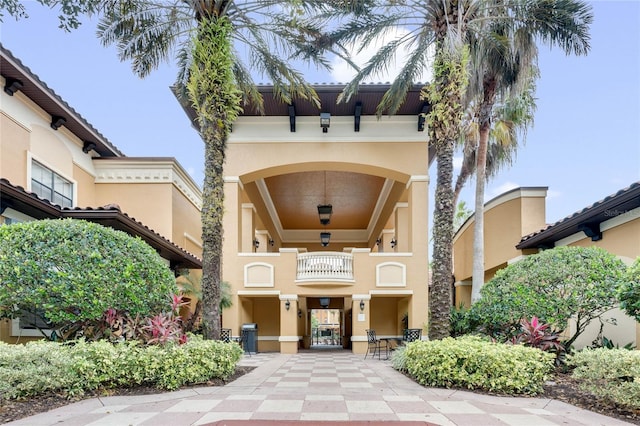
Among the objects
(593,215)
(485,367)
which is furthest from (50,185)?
(593,215)

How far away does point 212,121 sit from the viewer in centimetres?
901

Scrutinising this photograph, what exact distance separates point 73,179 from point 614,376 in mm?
14797

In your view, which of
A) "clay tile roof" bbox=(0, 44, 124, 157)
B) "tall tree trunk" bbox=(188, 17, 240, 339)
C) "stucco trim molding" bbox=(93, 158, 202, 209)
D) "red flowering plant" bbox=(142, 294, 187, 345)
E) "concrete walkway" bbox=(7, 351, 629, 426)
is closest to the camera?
"concrete walkway" bbox=(7, 351, 629, 426)

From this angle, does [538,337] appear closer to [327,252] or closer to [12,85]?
[327,252]

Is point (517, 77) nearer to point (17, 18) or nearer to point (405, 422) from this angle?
point (405, 422)

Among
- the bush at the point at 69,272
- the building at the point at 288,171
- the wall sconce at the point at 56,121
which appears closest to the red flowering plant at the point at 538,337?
the building at the point at 288,171

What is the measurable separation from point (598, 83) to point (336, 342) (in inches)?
812

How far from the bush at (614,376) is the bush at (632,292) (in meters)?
0.76

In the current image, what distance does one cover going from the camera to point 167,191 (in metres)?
15.3

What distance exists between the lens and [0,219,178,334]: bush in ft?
22.6

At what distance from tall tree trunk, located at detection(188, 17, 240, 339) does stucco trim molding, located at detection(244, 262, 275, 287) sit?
240 inches

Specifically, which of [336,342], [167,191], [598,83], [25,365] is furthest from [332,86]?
[336,342]

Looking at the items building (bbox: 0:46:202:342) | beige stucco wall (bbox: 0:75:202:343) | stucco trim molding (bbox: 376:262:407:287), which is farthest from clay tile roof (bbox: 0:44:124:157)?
stucco trim molding (bbox: 376:262:407:287)

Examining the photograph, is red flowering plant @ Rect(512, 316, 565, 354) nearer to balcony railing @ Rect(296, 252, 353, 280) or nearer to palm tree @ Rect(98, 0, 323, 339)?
palm tree @ Rect(98, 0, 323, 339)
